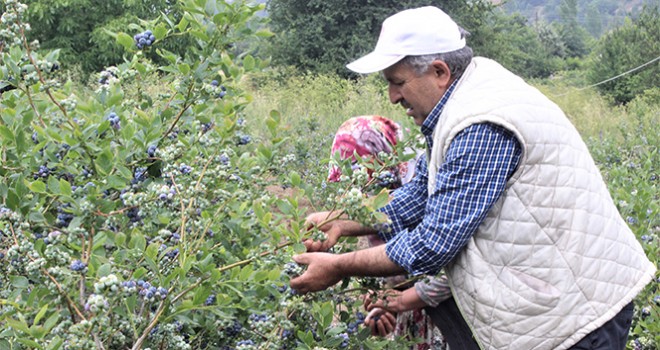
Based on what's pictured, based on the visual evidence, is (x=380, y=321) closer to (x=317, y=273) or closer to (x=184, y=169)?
(x=317, y=273)

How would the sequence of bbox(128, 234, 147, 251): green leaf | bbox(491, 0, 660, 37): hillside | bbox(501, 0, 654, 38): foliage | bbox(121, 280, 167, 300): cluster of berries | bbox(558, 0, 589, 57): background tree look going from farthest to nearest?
bbox(491, 0, 660, 37): hillside, bbox(501, 0, 654, 38): foliage, bbox(558, 0, 589, 57): background tree, bbox(128, 234, 147, 251): green leaf, bbox(121, 280, 167, 300): cluster of berries

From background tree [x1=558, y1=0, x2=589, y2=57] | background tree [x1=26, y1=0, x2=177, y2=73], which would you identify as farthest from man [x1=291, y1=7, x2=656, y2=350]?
background tree [x1=558, y1=0, x2=589, y2=57]

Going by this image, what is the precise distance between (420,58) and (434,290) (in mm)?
742

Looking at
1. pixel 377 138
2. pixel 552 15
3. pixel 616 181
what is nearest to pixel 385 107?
pixel 616 181

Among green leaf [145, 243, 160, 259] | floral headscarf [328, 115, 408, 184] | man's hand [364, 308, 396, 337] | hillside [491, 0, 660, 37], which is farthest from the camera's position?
hillside [491, 0, 660, 37]

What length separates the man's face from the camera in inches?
84.5

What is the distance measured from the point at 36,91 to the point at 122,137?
0.36m

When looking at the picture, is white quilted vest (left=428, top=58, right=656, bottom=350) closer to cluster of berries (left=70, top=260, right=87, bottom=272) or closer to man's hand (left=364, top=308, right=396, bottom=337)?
man's hand (left=364, top=308, right=396, bottom=337)

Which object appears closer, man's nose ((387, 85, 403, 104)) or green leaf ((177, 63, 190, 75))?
green leaf ((177, 63, 190, 75))

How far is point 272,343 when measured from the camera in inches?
73.0

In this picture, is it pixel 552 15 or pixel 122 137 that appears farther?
pixel 552 15

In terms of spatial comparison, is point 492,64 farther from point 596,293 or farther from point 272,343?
point 272,343

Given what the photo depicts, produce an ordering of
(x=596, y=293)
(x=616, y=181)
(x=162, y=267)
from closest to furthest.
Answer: (x=162, y=267) < (x=596, y=293) < (x=616, y=181)

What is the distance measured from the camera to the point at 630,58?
27766 mm
